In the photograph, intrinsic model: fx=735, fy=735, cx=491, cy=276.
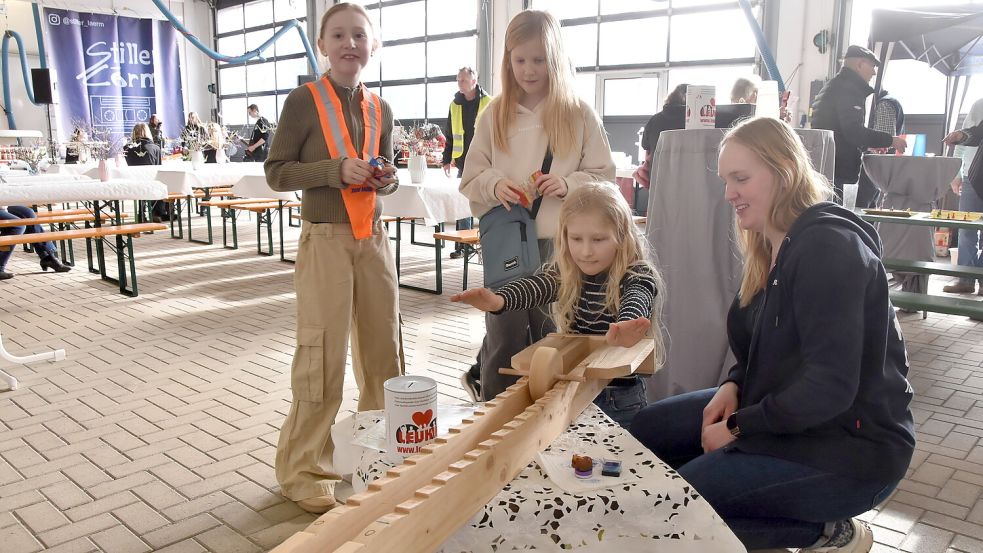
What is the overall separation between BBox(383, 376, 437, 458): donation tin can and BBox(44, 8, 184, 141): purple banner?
1799 cm

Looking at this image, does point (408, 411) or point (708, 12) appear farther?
point (708, 12)

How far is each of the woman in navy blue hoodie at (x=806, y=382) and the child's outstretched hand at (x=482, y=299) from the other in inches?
21.5

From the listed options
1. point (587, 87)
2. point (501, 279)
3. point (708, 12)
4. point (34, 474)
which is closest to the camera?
point (501, 279)

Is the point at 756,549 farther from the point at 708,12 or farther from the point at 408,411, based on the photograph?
the point at 708,12

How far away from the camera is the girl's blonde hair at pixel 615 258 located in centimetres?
190

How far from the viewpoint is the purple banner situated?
1666 centimetres

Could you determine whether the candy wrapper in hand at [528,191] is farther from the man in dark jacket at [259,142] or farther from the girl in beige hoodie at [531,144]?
the man in dark jacket at [259,142]

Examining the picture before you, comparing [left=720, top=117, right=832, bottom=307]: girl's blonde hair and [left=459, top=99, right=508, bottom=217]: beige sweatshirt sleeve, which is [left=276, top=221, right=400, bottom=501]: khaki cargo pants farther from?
[left=720, top=117, right=832, bottom=307]: girl's blonde hair

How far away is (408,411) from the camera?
1.49m

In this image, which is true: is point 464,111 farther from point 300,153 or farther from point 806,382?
point 806,382

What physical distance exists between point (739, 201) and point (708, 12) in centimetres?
848

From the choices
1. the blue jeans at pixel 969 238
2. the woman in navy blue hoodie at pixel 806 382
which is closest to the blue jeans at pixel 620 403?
the woman in navy blue hoodie at pixel 806 382

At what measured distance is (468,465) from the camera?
892mm

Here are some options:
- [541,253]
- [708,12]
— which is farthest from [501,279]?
[708,12]
